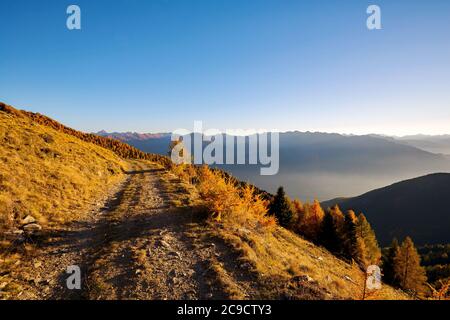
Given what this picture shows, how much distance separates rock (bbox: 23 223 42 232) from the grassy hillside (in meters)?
0.64

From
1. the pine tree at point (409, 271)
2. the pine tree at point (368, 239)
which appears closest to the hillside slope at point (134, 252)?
the pine tree at point (409, 271)

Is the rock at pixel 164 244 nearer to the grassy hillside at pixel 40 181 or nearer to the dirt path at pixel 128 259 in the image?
the dirt path at pixel 128 259

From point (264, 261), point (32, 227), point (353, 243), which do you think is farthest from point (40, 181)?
point (353, 243)

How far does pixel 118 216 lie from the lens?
1722 centimetres

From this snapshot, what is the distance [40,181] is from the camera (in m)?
19.1

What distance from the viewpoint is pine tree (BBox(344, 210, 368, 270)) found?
166ft

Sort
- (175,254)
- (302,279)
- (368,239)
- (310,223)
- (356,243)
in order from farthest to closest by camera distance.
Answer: (310,223) → (368,239) → (356,243) → (175,254) → (302,279)

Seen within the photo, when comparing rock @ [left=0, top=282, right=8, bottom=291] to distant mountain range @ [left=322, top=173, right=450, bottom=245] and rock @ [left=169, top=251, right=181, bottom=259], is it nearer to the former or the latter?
rock @ [left=169, top=251, right=181, bottom=259]

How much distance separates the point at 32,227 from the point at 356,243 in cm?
5660

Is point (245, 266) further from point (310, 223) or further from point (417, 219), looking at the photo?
point (417, 219)
